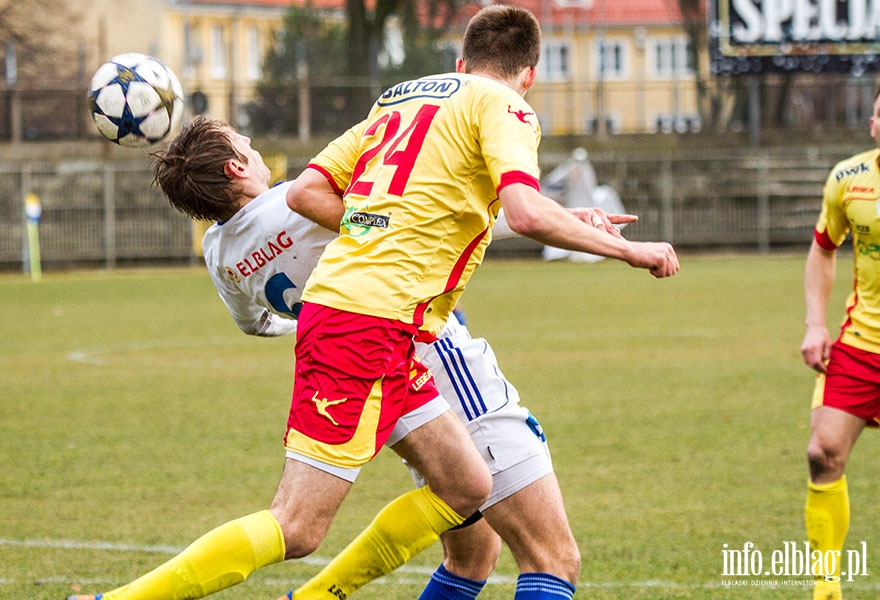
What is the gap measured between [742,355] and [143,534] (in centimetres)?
811

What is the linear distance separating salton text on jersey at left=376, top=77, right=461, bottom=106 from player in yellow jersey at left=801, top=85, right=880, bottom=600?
Answer: 2.07 meters

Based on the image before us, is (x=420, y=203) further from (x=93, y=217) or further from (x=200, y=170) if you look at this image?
(x=93, y=217)

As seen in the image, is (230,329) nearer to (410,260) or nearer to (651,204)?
(410,260)

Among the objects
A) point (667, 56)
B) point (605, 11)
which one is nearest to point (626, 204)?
point (667, 56)

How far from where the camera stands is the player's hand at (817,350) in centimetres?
538

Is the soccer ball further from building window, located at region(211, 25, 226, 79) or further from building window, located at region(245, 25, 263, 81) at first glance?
building window, located at region(245, 25, 263, 81)

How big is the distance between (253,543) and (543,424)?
19.5 feet

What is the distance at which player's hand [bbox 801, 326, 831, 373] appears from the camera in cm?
538

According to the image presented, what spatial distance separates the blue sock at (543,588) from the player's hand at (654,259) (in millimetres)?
1064

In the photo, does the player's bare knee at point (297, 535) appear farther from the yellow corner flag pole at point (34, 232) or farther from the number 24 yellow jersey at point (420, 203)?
the yellow corner flag pole at point (34, 232)

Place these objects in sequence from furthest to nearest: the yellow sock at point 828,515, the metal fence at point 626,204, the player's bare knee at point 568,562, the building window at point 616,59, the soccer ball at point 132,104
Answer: the building window at point 616,59, the metal fence at point 626,204, the soccer ball at point 132,104, the yellow sock at point 828,515, the player's bare knee at point 568,562

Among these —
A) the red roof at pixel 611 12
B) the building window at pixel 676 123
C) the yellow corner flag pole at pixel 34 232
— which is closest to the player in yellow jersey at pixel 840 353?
the yellow corner flag pole at pixel 34 232

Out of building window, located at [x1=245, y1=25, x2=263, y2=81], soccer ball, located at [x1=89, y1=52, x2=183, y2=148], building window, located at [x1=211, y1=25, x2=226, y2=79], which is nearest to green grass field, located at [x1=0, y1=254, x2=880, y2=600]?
soccer ball, located at [x1=89, y1=52, x2=183, y2=148]

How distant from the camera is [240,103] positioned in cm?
3209
